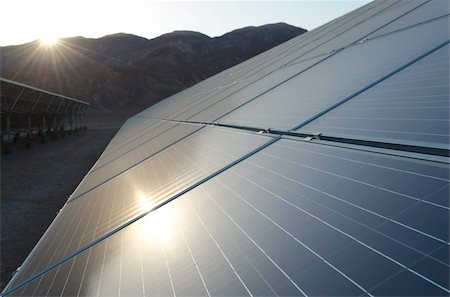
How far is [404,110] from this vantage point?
325cm

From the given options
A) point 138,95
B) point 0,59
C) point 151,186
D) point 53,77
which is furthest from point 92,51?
point 151,186

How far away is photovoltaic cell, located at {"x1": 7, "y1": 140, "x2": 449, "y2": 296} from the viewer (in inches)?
63.4

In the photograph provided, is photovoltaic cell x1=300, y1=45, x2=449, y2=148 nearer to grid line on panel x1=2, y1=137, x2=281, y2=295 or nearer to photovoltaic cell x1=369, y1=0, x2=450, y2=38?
grid line on panel x1=2, y1=137, x2=281, y2=295

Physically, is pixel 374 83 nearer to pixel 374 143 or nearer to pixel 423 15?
pixel 374 143

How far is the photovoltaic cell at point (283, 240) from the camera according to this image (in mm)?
1610

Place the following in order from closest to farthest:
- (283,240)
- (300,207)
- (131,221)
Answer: (283,240) → (300,207) → (131,221)

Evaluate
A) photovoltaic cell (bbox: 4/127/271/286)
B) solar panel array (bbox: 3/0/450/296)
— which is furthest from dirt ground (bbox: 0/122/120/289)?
solar panel array (bbox: 3/0/450/296)

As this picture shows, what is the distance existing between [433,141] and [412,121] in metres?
0.53

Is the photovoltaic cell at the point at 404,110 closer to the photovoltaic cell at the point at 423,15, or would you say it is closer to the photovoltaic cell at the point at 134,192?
the photovoltaic cell at the point at 134,192

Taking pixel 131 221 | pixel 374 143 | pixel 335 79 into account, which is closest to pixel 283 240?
pixel 374 143

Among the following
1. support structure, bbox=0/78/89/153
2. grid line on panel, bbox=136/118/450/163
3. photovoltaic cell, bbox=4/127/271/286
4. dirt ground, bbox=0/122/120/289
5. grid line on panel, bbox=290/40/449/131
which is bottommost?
dirt ground, bbox=0/122/120/289

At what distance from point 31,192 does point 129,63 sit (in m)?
125

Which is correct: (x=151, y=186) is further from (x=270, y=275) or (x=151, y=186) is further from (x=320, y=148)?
(x=270, y=275)

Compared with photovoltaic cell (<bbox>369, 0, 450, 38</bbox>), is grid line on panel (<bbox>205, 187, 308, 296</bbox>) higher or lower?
lower
